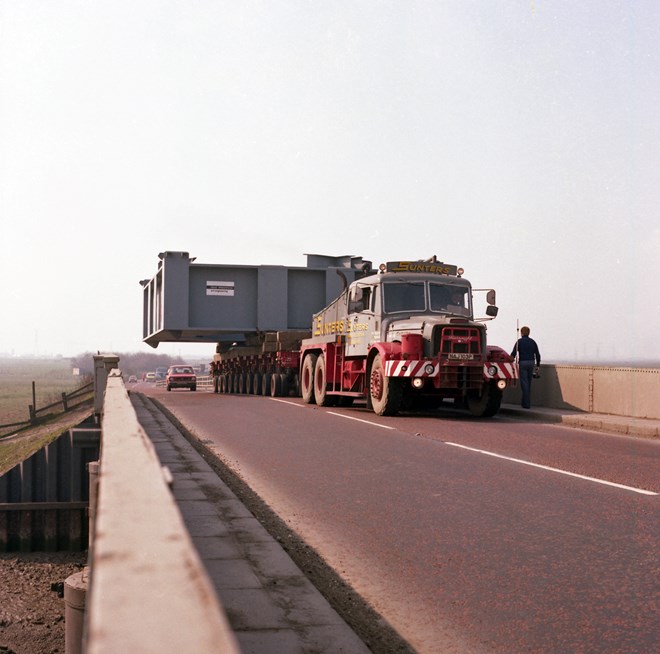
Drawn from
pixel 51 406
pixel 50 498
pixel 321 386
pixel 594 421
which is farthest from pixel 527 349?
pixel 51 406

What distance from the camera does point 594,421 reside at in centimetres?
1402

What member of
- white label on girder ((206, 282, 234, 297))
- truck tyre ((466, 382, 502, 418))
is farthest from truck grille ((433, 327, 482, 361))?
white label on girder ((206, 282, 234, 297))

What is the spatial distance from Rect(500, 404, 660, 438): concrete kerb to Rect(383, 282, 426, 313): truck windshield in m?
3.14

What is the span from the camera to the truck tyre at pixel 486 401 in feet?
51.7

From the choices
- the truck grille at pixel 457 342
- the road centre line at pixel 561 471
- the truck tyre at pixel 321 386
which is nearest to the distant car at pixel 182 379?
the truck tyre at pixel 321 386

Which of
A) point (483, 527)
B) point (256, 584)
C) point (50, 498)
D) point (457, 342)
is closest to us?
point (256, 584)

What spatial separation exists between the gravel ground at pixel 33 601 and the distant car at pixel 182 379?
37.6 meters

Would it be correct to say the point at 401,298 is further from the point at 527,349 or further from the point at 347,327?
the point at 527,349

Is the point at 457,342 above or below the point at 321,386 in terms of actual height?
above

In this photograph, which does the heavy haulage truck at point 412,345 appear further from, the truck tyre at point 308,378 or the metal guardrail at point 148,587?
the metal guardrail at point 148,587

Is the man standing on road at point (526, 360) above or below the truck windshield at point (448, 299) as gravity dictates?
below

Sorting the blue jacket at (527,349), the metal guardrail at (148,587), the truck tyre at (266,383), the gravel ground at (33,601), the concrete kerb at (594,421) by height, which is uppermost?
the blue jacket at (527,349)

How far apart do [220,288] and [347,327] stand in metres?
8.75

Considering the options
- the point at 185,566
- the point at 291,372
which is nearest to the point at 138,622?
the point at 185,566
